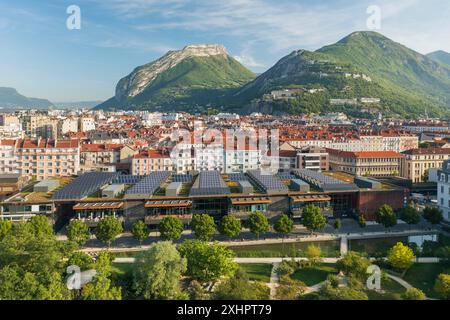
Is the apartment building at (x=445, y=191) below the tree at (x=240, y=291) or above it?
above

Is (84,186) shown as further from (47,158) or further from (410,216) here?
(410,216)

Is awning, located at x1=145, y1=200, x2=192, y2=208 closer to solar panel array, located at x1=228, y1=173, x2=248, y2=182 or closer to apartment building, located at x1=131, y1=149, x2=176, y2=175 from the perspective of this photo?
solar panel array, located at x1=228, y1=173, x2=248, y2=182

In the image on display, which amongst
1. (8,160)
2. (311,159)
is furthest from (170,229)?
(8,160)

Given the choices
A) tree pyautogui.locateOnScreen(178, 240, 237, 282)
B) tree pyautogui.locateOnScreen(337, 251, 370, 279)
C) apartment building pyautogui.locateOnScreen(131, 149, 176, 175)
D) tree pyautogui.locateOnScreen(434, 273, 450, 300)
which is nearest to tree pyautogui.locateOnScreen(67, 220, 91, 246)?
tree pyautogui.locateOnScreen(178, 240, 237, 282)

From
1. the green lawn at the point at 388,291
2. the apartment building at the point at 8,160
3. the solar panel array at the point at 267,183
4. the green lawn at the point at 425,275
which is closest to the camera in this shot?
the green lawn at the point at 388,291

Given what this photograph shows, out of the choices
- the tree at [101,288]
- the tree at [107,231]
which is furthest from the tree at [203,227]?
the tree at [101,288]

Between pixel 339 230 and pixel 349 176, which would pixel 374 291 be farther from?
pixel 349 176

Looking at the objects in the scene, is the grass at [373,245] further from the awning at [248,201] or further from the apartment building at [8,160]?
the apartment building at [8,160]
